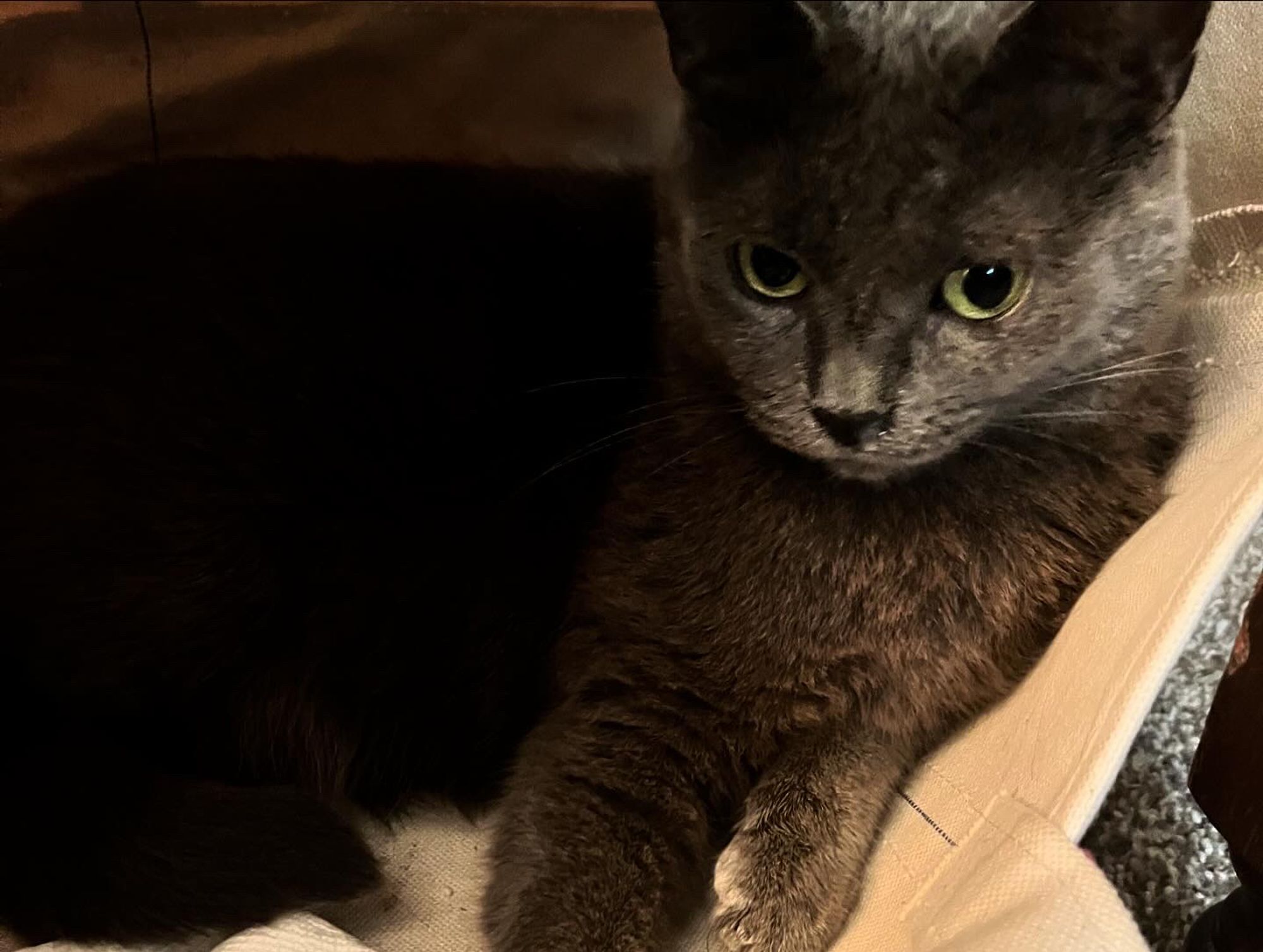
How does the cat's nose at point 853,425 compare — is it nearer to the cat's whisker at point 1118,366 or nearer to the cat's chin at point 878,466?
the cat's chin at point 878,466

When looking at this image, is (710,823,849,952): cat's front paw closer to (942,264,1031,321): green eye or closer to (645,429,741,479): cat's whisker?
(645,429,741,479): cat's whisker

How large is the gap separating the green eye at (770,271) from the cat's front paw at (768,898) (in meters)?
0.43

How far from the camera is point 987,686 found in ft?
3.23

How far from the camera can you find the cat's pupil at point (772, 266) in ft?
2.87

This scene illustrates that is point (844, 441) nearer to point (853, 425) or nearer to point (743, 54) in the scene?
point (853, 425)

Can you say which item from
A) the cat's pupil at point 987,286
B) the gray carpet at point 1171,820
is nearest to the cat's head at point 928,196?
the cat's pupil at point 987,286

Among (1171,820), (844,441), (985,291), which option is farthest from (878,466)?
(1171,820)

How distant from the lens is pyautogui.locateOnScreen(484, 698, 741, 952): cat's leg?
35.5 inches

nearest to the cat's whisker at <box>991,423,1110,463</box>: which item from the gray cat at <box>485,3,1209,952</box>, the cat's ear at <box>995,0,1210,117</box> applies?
the gray cat at <box>485,3,1209,952</box>

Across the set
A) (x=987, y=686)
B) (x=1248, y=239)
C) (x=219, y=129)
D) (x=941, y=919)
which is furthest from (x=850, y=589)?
(x=219, y=129)

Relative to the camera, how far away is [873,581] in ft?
3.14

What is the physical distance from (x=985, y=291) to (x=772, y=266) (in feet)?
0.52

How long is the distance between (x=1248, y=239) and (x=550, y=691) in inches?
32.7

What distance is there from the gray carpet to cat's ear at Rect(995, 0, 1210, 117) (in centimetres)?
47
